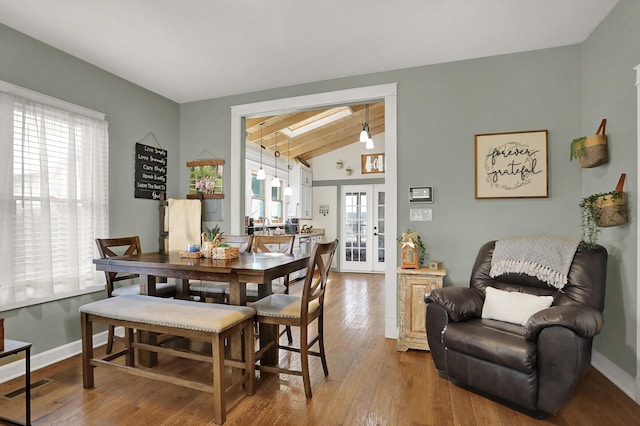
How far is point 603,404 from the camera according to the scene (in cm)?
217

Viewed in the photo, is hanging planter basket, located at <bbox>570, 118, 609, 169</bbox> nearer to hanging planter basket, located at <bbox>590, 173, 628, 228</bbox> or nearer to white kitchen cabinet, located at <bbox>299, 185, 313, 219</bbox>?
hanging planter basket, located at <bbox>590, 173, 628, 228</bbox>

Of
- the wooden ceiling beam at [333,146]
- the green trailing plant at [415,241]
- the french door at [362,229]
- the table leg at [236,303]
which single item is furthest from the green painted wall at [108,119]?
the french door at [362,229]

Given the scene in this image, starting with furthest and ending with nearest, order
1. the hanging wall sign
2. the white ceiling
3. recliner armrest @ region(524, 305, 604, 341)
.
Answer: the hanging wall sign, the white ceiling, recliner armrest @ region(524, 305, 604, 341)

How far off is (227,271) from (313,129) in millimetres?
5126

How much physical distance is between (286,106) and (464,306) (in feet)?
8.84

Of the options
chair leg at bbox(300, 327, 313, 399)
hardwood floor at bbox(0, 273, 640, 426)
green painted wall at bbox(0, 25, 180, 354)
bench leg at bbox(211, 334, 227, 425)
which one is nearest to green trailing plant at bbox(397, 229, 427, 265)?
hardwood floor at bbox(0, 273, 640, 426)

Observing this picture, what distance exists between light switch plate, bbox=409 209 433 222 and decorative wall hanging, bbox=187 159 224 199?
221 centimetres

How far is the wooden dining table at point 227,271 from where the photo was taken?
2.15 meters

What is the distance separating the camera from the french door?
7.65 m

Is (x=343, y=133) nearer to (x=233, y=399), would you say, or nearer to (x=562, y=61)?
(x=562, y=61)

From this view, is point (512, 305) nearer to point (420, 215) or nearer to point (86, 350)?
point (420, 215)

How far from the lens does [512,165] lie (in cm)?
310

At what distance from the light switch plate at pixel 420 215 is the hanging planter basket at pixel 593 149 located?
1.24m

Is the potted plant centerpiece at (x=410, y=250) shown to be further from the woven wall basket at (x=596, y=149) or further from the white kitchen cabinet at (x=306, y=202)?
the white kitchen cabinet at (x=306, y=202)
